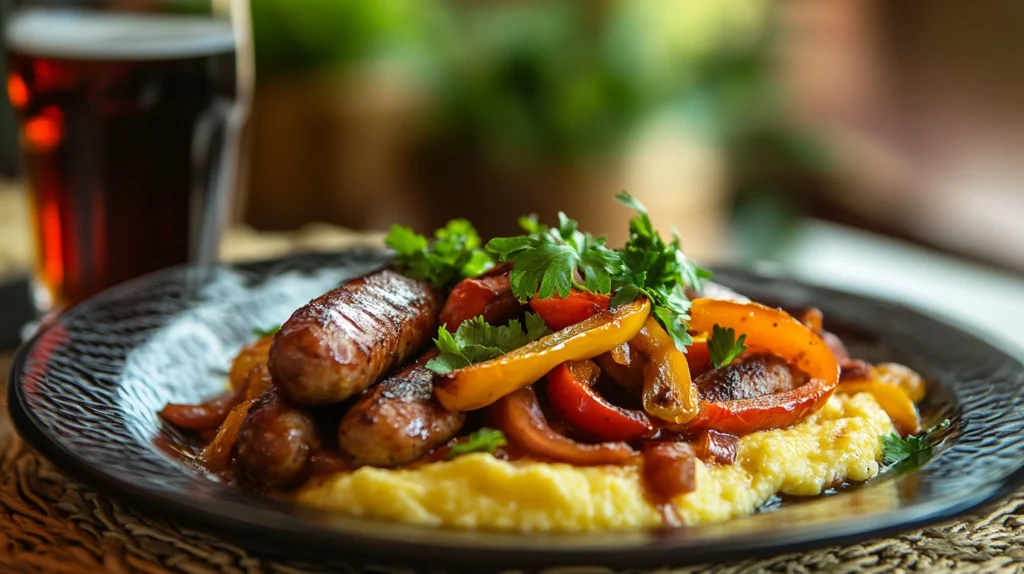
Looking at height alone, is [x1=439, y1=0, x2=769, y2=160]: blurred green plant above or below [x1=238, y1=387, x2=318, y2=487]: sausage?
above

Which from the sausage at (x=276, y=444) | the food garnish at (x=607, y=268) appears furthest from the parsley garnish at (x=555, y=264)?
the sausage at (x=276, y=444)

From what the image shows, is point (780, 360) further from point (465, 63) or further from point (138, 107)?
point (465, 63)

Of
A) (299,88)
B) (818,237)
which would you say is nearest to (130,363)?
(299,88)

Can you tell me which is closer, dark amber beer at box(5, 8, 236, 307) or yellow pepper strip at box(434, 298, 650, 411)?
yellow pepper strip at box(434, 298, 650, 411)

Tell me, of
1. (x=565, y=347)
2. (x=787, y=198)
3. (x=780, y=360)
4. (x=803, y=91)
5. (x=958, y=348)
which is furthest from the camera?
(x=803, y=91)

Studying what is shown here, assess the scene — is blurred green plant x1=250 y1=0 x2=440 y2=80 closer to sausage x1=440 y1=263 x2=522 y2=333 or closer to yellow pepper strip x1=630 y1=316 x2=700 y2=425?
sausage x1=440 y1=263 x2=522 y2=333

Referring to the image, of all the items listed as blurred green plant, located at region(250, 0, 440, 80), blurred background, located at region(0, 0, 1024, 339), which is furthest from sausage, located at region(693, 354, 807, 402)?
blurred green plant, located at region(250, 0, 440, 80)

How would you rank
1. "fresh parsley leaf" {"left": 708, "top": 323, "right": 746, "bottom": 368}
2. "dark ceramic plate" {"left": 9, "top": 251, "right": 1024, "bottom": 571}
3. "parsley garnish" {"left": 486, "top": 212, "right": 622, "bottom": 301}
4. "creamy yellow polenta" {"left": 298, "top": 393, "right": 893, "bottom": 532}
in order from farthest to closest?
"fresh parsley leaf" {"left": 708, "top": 323, "right": 746, "bottom": 368}, "parsley garnish" {"left": 486, "top": 212, "right": 622, "bottom": 301}, "creamy yellow polenta" {"left": 298, "top": 393, "right": 893, "bottom": 532}, "dark ceramic plate" {"left": 9, "top": 251, "right": 1024, "bottom": 571}
